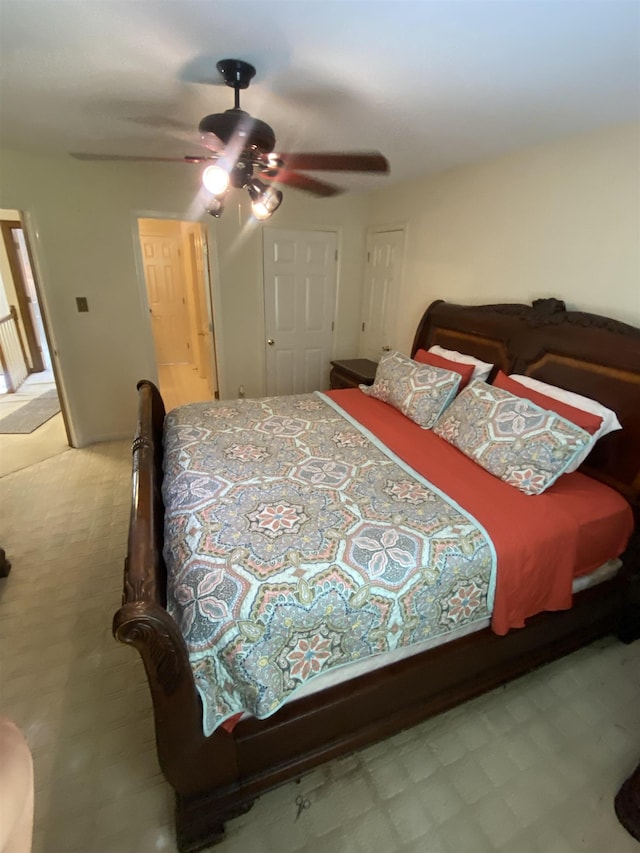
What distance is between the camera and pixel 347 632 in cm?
125

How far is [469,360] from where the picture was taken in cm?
263

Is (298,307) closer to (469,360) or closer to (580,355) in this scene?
(469,360)

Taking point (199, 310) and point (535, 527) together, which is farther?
point (199, 310)

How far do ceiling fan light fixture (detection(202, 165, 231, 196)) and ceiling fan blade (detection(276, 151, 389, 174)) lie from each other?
1.01ft

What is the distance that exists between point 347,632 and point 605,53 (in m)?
2.06

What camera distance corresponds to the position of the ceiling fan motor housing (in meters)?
1.45

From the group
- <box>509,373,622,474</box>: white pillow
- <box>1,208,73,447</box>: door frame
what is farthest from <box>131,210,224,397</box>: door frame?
<box>509,373,622,474</box>: white pillow

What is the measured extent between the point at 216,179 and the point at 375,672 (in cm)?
196

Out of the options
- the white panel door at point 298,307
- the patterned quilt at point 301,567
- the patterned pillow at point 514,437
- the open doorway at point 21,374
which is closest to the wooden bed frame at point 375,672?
the patterned quilt at point 301,567

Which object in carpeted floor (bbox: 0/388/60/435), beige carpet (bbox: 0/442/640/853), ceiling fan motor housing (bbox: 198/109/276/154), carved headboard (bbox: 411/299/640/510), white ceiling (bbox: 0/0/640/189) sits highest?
white ceiling (bbox: 0/0/640/189)

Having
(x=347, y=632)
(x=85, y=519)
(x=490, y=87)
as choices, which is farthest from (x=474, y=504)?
(x=85, y=519)

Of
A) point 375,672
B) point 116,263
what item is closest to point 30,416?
point 116,263

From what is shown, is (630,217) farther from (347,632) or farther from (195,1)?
(347,632)

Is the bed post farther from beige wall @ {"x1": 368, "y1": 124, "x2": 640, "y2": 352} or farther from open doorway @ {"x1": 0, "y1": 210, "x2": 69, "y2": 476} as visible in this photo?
open doorway @ {"x1": 0, "y1": 210, "x2": 69, "y2": 476}
